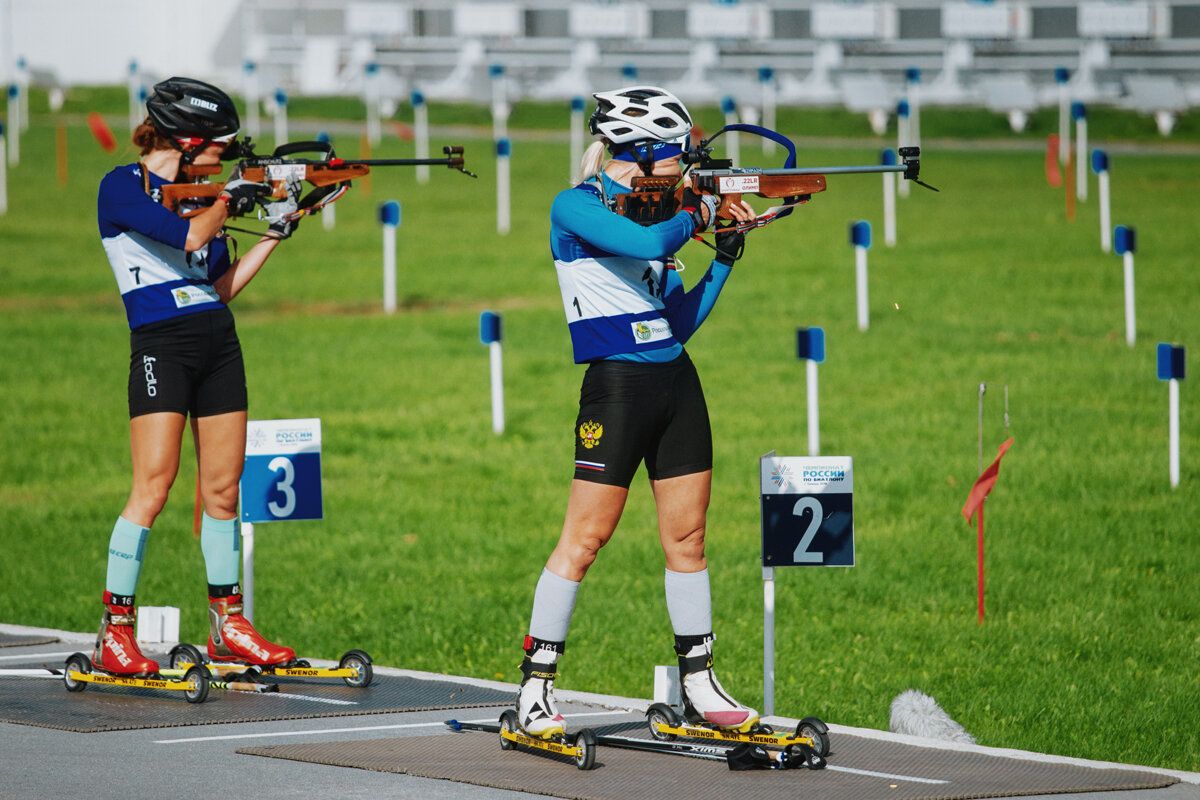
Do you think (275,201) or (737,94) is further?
(737,94)

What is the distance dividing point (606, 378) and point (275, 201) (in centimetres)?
Answer: 187

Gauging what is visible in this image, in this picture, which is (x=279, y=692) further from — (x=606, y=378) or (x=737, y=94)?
(x=737, y=94)

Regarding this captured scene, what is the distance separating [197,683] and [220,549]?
2.19 ft

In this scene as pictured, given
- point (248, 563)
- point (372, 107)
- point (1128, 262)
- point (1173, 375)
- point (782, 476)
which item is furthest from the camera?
point (372, 107)

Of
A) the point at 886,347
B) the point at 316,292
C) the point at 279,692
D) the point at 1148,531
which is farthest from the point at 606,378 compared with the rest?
the point at 316,292

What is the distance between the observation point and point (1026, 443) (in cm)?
1434

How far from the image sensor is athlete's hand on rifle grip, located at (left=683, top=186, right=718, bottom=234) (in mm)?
7008

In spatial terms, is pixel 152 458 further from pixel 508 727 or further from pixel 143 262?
pixel 508 727

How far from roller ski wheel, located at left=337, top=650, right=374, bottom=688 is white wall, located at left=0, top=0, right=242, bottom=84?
159ft

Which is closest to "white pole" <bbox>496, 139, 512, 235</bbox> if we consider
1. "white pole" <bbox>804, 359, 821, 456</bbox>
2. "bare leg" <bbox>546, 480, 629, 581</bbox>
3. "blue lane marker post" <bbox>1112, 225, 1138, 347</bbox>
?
"blue lane marker post" <bbox>1112, 225, 1138, 347</bbox>

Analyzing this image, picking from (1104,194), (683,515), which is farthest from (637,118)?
(1104,194)

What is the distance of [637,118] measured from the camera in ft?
23.0

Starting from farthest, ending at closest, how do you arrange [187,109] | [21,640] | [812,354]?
[812,354]
[21,640]
[187,109]

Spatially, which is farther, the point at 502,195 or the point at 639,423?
the point at 502,195
